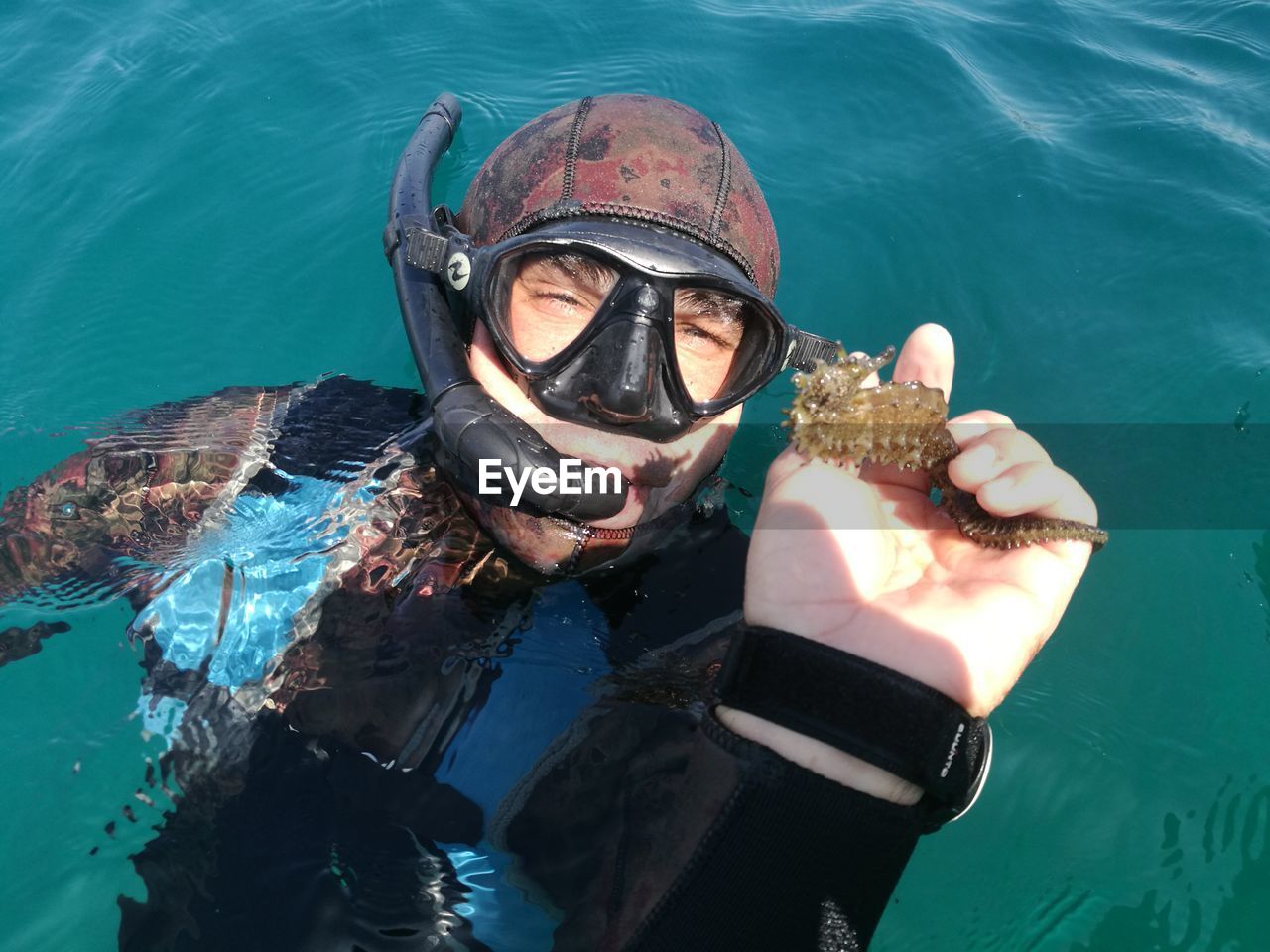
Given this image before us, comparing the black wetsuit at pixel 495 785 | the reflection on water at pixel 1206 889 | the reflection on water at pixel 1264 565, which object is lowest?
the reflection on water at pixel 1206 889

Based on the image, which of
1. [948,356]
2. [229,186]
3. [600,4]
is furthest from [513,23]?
[948,356]

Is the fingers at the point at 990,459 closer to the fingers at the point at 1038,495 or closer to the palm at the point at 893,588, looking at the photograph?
the fingers at the point at 1038,495

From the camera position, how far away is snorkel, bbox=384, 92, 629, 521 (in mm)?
2418

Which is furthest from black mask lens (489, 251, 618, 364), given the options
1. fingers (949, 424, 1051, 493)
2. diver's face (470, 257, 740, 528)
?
fingers (949, 424, 1051, 493)

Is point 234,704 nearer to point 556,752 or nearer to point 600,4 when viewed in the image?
point 556,752

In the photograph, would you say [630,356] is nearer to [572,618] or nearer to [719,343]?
[719,343]

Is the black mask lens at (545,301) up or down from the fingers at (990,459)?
up

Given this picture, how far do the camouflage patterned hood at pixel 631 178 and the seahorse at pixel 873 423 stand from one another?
2.29 feet

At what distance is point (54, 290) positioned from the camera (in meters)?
4.69

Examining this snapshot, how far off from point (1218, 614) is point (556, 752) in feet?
10.1

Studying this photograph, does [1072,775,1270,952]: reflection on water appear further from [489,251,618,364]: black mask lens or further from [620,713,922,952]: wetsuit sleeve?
[489,251,618,364]: black mask lens

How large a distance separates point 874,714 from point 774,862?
0.40 m

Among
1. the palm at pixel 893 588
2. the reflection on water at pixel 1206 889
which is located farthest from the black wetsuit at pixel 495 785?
the reflection on water at pixel 1206 889

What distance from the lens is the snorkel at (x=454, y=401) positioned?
242 cm
